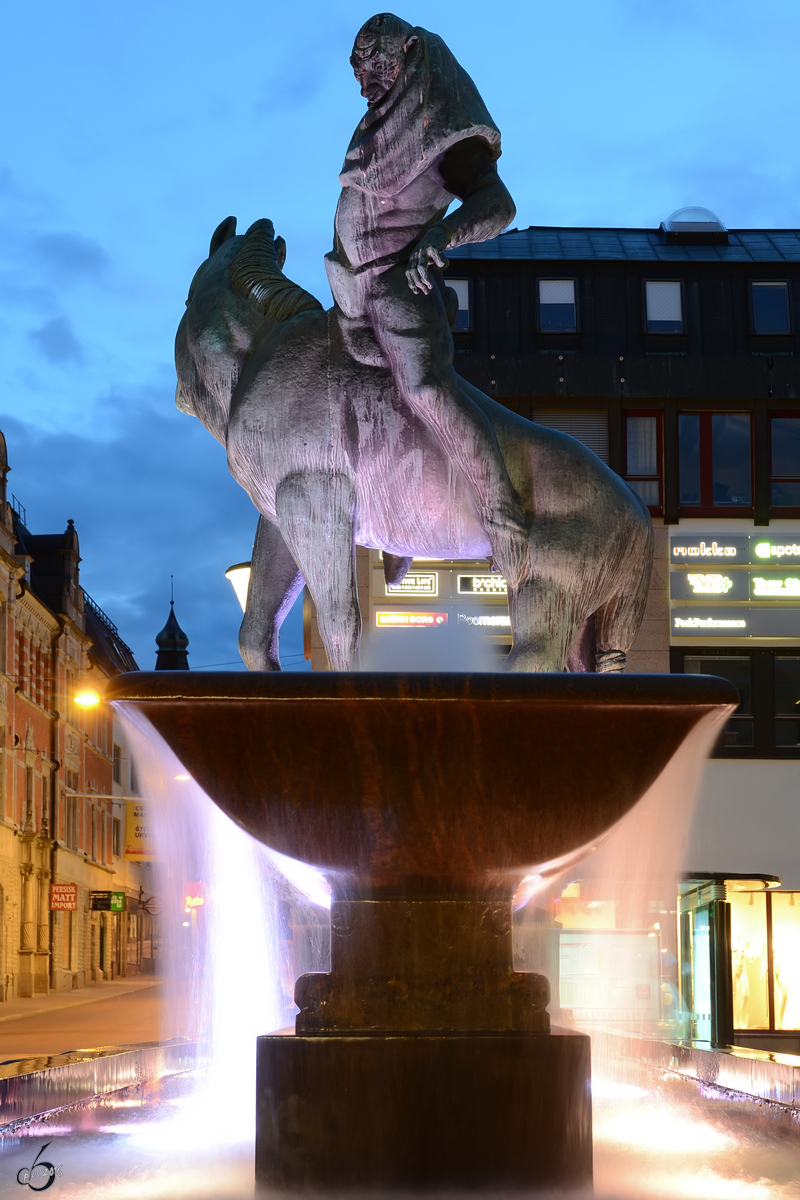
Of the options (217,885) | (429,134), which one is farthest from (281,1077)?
(429,134)

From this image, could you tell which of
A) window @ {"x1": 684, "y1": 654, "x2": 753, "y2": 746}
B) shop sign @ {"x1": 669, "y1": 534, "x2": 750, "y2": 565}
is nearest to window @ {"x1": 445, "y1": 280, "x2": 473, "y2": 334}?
shop sign @ {"x1": 669, "y1": 534, "x2": 750, "y2": 565}

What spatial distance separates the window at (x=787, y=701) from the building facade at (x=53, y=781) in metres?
18.0

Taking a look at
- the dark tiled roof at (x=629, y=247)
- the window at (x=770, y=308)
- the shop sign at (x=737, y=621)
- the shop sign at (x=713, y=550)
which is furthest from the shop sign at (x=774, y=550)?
the dark tiled roof at (x=629, y=247)

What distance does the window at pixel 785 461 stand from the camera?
26727 millimetres

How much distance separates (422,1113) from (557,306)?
80.7 feet

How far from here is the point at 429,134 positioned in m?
4.56

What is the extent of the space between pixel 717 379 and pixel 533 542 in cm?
2306

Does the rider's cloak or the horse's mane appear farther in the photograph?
the horse's mane

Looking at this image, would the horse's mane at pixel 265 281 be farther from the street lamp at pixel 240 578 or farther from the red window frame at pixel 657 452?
the red window frame at pixel 657 452

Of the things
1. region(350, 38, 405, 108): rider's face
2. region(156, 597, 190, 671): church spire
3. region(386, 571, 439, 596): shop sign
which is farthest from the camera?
region(156, 597, 190, 671): church spire

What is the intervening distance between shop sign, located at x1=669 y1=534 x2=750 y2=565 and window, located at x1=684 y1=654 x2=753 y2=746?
1.80 meters

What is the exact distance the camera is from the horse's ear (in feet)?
17.2

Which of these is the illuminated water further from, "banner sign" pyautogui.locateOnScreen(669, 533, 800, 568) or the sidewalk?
the sidewalk

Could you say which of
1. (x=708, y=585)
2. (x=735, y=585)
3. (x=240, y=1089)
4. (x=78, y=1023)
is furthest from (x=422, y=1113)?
(x=78, y=1023)
